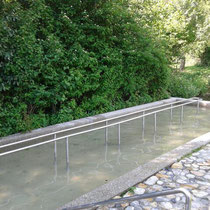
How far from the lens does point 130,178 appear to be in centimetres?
405

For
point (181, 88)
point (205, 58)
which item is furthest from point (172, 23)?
point (205, 58)

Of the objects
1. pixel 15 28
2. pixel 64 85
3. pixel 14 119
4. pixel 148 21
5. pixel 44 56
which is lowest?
pixel 14 119

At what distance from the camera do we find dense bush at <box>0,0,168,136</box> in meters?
6.68

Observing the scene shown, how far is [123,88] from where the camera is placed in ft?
32.4

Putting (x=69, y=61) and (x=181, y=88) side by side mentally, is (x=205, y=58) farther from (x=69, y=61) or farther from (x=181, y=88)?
(x=69, y=61)

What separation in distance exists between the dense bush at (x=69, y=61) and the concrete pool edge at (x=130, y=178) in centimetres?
315

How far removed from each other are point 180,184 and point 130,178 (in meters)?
Result: 0.69

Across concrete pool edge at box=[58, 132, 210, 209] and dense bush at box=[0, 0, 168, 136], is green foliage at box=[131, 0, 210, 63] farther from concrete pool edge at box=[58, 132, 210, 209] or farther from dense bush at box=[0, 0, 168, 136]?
concrete pool edge at box=[58, 132, 210, 209]

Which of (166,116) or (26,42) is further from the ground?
(26,42)

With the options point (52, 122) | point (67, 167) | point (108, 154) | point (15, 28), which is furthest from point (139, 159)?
point (15, 28)

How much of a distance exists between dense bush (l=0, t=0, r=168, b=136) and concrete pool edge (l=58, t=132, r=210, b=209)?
3.15m

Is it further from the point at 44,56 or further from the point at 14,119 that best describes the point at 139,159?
the point at 44,56

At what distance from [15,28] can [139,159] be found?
4.21 metres

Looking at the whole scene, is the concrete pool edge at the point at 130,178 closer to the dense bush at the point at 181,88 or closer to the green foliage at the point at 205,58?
the dense bush at the point at 181,88
